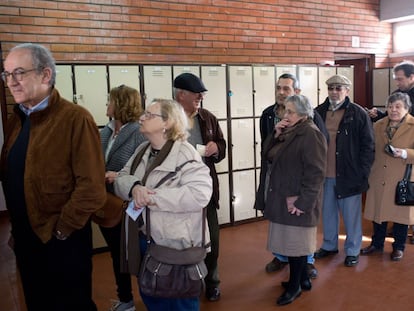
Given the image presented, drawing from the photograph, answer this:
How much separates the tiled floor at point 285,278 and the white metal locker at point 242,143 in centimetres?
111

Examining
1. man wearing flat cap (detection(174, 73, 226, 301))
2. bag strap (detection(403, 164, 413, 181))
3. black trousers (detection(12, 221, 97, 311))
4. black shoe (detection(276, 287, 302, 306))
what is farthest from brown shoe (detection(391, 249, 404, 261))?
black trousers (detection(12, 221, 97, 311))

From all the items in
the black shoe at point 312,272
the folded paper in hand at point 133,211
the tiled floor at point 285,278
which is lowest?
the tiled floor at point 285,278

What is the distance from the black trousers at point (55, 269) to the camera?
1962 mm

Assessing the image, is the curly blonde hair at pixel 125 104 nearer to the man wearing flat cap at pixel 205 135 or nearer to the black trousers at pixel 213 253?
the man wearing flat cap at pixel 205 135

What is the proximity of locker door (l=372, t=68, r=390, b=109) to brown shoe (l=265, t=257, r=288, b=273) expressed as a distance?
166 inches

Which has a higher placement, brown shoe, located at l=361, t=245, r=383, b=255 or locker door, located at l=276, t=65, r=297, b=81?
locker door, located at l=276, t=65, r=297, b=81

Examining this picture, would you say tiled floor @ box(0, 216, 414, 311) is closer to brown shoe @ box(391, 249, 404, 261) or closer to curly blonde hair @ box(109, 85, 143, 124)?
brown shoe @ box(391, 249, 404, 261)

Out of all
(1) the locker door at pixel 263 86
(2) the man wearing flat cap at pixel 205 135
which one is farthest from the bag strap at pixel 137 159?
(1) the locker door at pixel 263 86

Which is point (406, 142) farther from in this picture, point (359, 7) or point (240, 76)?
point (359, 7)

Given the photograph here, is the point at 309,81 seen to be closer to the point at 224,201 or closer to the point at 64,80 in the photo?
the point at 224,201

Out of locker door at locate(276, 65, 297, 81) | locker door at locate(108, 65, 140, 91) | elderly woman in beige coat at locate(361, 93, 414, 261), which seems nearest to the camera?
elderly woman in beige coat at locate(361, 93, 414, 261)

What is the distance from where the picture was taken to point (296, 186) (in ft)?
9.41

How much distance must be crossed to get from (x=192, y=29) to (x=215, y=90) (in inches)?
37.9

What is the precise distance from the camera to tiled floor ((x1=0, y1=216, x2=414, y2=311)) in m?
3.04
